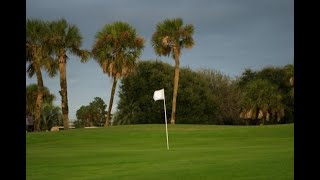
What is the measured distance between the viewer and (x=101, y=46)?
161 ft

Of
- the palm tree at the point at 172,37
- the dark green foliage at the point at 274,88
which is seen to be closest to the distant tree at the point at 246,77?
the dark green foliage at the point at 274,88

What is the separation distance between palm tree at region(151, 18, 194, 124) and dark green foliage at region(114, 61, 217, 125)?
14.1 m

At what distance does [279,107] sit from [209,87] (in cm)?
1495

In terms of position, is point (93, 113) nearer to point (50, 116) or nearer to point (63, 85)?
point (50, 116)

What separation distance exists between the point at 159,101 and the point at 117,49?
1355cm

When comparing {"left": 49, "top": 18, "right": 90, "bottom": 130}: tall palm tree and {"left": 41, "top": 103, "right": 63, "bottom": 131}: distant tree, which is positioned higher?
{"left": 49, "top": 18, "right": 90, "bottom": 130}: tall palm tree

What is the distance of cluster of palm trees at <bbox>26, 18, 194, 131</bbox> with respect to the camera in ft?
147

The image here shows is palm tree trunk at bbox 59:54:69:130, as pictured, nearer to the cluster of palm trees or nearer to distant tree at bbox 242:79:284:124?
the cluster of palm trees

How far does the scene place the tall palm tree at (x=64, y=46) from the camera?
4462 centimetres

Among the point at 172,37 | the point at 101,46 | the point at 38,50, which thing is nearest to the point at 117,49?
the point at 101,46

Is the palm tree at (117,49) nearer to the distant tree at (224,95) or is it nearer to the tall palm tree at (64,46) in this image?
the tall palm tree at (64,46)

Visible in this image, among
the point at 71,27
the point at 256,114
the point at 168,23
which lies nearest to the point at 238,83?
the point at 256,114

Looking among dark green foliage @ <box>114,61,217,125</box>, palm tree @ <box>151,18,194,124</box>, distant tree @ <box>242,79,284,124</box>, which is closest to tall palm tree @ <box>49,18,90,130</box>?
palm tree @ <box>151,18,194,124</box>

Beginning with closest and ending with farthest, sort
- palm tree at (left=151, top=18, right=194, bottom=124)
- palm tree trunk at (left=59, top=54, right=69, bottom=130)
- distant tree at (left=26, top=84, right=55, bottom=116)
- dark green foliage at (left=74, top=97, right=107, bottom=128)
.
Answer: palm tree trunk at (left=59, top=54, right=69, bottom=130), palm tree at (left=151, top=18, right=194, bottom=124), distant tree at (left=26, top=84, right=55, bottom=116), dark green foliage at (left=74, top=97, right=107, bottom=128)
